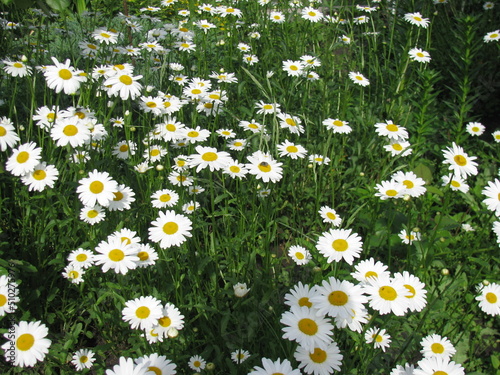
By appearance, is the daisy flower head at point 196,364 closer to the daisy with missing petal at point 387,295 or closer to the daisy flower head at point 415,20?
the daisy with missing petal at point 387,295

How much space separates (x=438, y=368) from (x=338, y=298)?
404 mm

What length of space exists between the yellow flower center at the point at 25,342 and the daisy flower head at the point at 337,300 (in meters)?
0.93

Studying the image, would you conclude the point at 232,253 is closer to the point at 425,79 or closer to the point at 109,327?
the point at 109,327

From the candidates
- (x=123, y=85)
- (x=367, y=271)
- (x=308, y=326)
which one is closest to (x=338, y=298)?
(x=308, y=326)

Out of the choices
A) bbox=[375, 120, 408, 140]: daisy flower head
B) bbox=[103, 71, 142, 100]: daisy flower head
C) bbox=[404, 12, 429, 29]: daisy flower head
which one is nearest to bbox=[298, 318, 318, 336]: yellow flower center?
bbox=[103, 71, 142, 100]: daisy flower head

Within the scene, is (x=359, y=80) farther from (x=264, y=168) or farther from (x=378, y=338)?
(x=378, y=338)

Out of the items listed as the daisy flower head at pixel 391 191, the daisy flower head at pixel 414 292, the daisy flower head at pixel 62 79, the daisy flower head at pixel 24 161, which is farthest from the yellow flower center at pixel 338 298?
the daisy flower head at pixel 62 79

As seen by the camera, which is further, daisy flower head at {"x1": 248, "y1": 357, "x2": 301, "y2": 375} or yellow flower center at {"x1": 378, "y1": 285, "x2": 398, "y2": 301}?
yellow flower center at {"x1": 378, "y1": 285, "x2": 398, "y2": 301}

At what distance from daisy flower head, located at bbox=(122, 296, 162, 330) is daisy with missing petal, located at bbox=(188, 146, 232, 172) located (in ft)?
2.22

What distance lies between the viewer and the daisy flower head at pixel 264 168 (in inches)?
78.9

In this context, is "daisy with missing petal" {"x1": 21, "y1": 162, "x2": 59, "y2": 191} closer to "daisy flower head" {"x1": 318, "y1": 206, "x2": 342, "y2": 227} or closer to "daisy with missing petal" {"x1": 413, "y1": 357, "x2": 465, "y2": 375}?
"daisy flower head" {"x1": 318, "y1": 206, "x2": 342, "y2": 227}

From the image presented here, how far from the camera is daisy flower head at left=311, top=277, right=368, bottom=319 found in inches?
53.4

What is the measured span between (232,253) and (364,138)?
153 centimetres

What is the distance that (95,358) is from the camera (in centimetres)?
192
